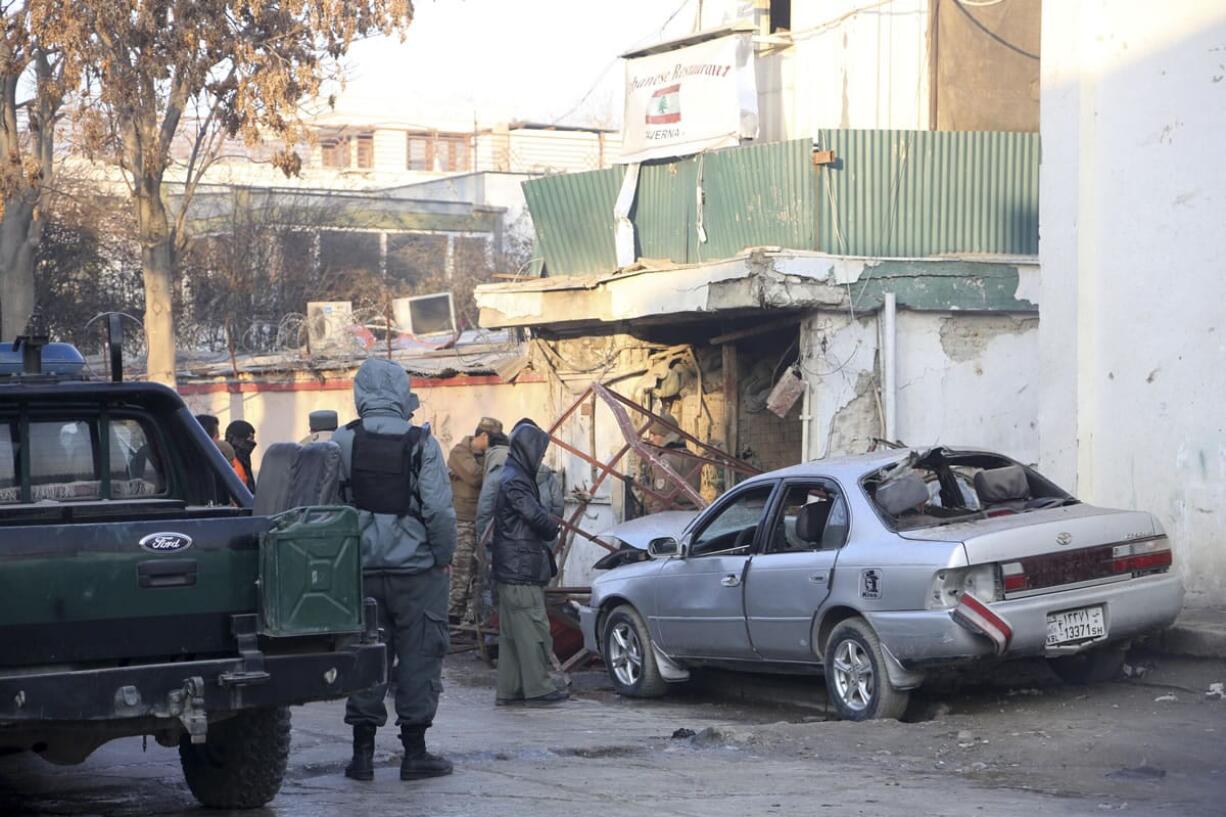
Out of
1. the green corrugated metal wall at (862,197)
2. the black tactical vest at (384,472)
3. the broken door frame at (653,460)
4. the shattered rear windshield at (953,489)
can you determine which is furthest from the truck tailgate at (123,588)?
the green corrugated metal wall at (862,197)

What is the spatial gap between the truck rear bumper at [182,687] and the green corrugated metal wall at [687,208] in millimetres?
8864

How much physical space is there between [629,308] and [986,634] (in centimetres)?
737

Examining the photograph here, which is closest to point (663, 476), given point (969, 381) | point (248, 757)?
point (969, 381)

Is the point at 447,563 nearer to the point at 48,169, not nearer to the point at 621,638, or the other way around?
the point at 621,638

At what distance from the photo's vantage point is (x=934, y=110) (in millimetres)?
15219

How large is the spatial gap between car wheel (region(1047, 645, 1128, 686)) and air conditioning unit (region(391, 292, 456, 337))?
17180 millimetres

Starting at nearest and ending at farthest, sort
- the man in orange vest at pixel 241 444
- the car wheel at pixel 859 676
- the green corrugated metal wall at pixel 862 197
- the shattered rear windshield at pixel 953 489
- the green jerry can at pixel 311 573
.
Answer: the green jerry can at pixel 311 573, the car wheel at pixel 859 676, the shattered rear windshield at pixel 953 489, the man in orange vest at pixel 241 444, the green corrugated metal wall at pixel 862 197

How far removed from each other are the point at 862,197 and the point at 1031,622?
6.49 metres

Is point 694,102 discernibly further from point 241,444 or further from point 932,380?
point 241,444

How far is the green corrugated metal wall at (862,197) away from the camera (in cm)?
1409

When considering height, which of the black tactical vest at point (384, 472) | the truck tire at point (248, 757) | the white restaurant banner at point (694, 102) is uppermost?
the white restaurant banner at point (694, 102)

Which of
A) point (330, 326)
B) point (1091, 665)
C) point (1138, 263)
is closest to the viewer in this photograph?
point (1091, 665)

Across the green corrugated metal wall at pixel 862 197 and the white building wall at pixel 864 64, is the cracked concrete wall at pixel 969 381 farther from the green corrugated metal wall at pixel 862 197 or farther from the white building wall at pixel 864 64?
the white building wall at pixel 864 64

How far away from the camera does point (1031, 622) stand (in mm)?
8398
